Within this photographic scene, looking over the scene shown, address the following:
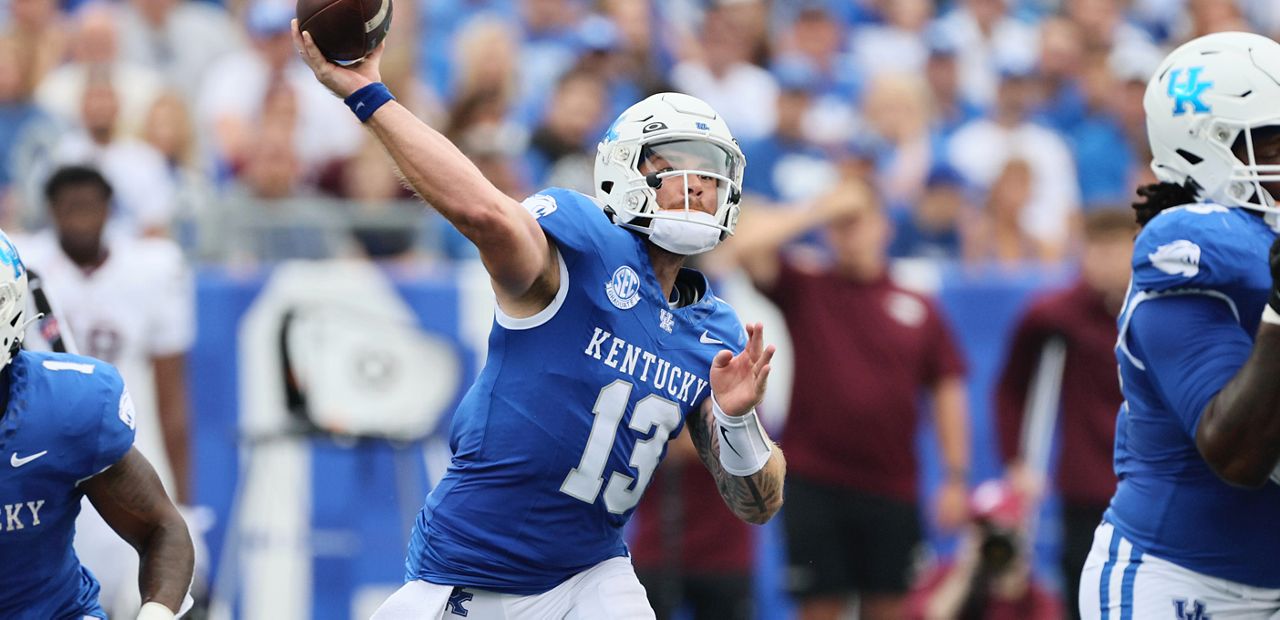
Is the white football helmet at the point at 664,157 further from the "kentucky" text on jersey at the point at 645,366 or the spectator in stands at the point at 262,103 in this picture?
the spectator in stands at the point at 262,103

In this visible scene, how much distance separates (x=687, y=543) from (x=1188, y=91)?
413 centimetres

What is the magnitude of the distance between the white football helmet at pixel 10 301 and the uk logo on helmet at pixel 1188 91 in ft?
8.85

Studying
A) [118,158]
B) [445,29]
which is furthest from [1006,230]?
[118,158]

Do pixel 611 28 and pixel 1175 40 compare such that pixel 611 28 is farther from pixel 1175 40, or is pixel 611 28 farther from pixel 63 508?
pixel 63 508

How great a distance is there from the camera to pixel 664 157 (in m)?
4.56

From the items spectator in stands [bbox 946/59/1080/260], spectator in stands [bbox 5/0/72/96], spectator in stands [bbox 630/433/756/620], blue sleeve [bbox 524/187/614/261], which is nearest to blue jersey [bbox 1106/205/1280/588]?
blue sleeve [bbox 524/187/614/261]

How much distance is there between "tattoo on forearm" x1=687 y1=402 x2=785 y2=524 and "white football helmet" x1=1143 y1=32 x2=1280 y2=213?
120 cm

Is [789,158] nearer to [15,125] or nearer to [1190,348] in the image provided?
[15,125]

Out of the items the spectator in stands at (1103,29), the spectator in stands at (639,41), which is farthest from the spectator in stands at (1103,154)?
the spectator in stands at (639,41)

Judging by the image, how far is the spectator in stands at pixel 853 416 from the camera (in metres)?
8.20

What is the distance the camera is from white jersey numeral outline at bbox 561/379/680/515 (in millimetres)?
4426

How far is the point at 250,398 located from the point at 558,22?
11.4 ft

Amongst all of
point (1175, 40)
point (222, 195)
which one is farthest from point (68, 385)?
point (1175, 40)

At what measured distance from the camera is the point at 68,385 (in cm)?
425
